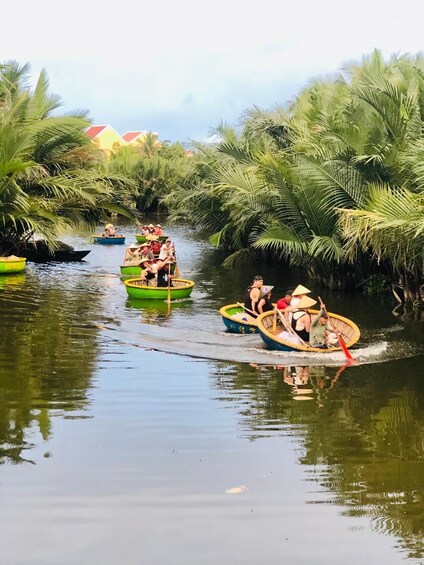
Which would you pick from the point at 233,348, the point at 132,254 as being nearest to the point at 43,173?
the point at 132,254

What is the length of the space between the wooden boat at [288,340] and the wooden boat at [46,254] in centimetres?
1597

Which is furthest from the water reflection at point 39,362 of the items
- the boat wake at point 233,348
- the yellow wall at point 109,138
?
the yellow wall at point 109,138

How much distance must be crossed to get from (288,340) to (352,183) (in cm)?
640

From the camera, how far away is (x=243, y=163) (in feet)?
86.0

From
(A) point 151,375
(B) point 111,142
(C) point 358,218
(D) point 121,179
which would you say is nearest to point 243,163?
(D) point 121,179

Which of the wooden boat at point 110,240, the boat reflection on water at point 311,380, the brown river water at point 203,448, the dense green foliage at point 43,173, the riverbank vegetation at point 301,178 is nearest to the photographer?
the brown river water at point 203,448

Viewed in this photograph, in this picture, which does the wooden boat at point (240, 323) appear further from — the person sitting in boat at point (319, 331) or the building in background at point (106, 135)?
the building in background at point (106, 135)

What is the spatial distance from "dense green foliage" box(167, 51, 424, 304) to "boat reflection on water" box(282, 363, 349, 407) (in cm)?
330

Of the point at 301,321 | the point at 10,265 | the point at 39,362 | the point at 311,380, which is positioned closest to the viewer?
the point at 311,380

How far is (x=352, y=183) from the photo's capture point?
61.3 feet

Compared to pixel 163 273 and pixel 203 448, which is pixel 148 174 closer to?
pixel 163 273

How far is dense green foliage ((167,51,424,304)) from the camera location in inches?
615

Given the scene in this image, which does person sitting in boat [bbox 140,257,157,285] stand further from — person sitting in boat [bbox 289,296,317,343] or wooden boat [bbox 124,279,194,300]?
person sitting in boat [bbox 289,296,317,343]

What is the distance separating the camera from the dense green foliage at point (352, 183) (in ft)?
51.2
